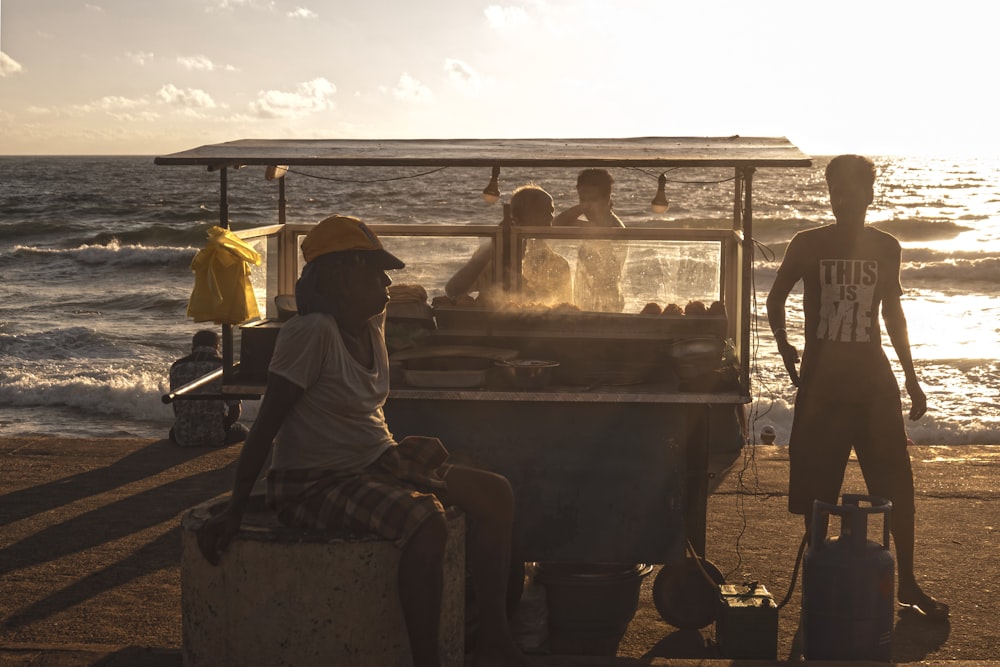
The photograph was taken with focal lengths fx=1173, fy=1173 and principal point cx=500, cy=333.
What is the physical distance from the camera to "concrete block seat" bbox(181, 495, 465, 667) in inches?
141

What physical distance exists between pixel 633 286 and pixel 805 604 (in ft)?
7.55

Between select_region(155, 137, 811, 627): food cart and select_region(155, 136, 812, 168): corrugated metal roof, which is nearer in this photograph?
select_region(155, 137, 811, 627): food cart

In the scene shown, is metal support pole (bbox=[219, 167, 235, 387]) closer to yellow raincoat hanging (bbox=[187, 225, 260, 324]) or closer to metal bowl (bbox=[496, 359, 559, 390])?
yellow raincoat hanging (bbox=[187, 225, 260, 324])

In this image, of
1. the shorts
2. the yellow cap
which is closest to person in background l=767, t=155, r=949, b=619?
the shorts

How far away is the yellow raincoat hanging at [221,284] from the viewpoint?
5.17 metres

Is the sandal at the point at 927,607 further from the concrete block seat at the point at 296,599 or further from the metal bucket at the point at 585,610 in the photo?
the concrete block seat at the point at 296,599

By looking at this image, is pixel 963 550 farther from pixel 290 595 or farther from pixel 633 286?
pixel 290 595

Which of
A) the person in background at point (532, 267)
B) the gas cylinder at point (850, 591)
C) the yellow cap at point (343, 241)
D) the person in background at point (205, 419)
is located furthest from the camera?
the person in background at point (205, 419)

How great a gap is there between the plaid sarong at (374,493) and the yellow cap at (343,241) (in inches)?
24.5

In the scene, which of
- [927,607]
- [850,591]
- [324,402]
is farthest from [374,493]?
[927,607]

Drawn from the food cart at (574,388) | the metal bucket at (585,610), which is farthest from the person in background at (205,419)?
the metal bucket at (585,610)

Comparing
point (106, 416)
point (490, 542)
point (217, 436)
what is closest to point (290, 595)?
point (490, 542)

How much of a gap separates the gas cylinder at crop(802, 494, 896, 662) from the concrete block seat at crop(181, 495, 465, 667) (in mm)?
1482

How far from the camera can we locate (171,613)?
17.3 feet
